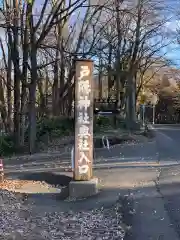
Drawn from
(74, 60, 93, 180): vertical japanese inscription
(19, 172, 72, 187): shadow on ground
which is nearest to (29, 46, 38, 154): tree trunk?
(19, 172, 72, 187): shadow on ground

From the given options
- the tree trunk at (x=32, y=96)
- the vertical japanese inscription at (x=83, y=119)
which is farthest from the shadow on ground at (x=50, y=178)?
the tree trunk at (x=32, y=96)

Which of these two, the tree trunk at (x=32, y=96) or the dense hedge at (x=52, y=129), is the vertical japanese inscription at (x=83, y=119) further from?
the dense hedge at (x=52, y=129)

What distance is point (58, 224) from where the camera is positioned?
8695 mm

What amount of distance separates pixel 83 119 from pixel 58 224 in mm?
→ 3532

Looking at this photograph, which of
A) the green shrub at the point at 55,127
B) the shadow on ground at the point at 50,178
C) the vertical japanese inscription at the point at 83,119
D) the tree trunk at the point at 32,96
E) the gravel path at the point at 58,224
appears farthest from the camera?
the green shrub at the point at 55,127

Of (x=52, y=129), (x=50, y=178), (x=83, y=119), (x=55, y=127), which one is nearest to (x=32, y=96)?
(x=52, y=129)

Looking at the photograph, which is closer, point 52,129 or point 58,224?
point 58,224

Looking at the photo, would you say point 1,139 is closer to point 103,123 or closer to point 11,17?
point 11,17

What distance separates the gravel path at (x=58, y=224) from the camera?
7615 mm

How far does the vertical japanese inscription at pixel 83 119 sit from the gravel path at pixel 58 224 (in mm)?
1733

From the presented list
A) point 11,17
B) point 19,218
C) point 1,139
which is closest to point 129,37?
point 1,139

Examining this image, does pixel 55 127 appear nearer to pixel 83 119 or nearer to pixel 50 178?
pixel 50 178

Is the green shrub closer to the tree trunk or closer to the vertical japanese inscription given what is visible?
the tree trunk

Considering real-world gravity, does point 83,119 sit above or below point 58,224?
above
